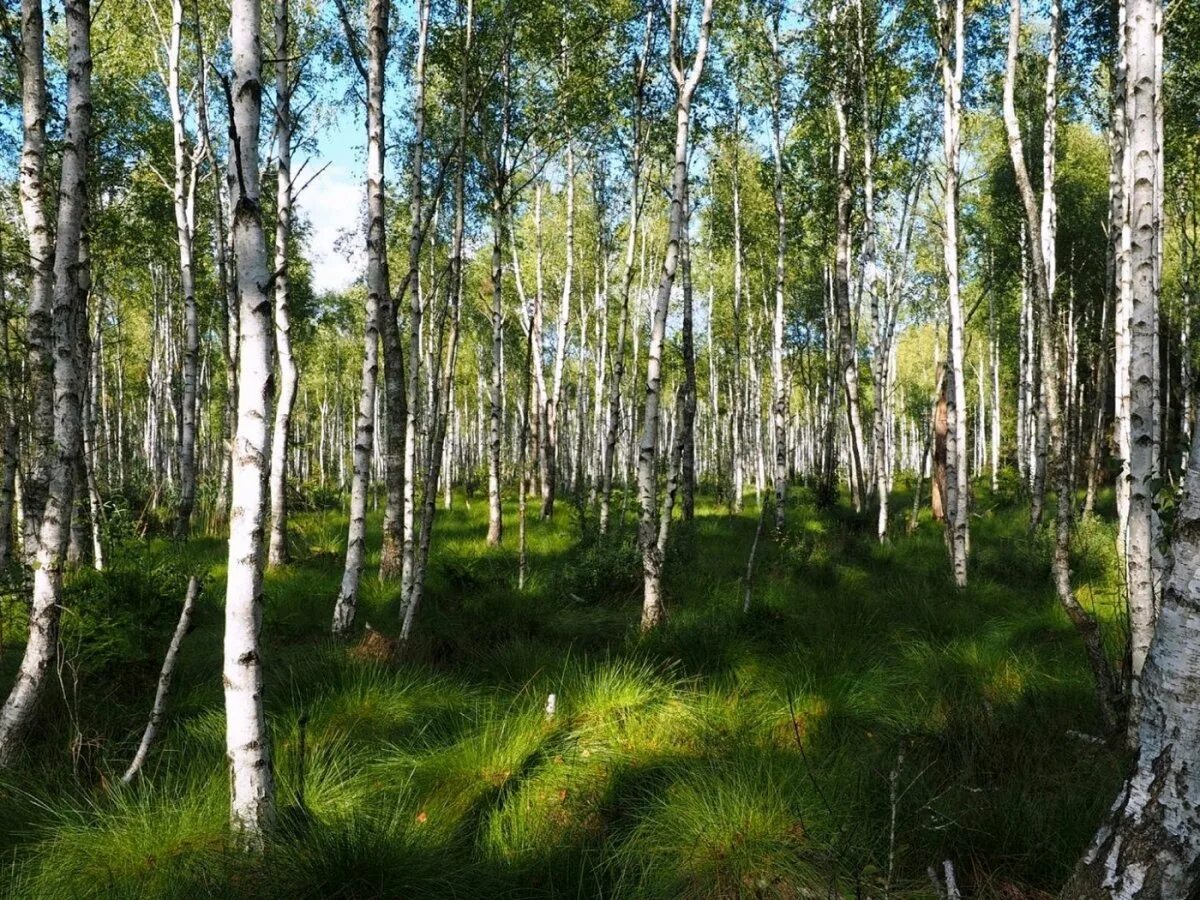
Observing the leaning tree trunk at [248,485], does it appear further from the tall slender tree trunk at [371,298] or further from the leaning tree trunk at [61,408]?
the tall slender tree trunk at [371,298]

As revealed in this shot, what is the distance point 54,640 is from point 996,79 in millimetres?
14426

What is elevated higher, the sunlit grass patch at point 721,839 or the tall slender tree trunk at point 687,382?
the tall slender tree trunk at point 687,382

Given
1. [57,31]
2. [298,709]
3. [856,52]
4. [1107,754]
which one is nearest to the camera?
[1107,754]

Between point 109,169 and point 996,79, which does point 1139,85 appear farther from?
point 109,169

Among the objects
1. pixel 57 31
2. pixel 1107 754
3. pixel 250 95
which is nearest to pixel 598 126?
pixel 57 31

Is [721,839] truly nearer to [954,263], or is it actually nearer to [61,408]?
[61,408]

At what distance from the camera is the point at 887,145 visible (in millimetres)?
14656

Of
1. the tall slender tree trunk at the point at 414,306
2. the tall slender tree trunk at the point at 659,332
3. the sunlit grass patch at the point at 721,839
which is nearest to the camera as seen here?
the sunlit grass patch at the point at 721,839

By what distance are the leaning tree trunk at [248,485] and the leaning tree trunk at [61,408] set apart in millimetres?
1708

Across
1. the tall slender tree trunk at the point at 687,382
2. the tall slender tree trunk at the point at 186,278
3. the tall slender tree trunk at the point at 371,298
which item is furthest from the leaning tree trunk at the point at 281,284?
the tall slender tree trunk at the point at 687,382

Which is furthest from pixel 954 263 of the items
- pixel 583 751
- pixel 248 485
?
pixel 248 485

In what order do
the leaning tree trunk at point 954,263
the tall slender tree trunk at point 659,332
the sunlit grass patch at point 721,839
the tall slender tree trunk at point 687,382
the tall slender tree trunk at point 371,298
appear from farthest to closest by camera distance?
the tall slender tree trunk at point 687,382 < the leaning tree trunk at point 954,263 < the tall slender tree trunk at point 659,332 < the tall slender tree trunk at point 371,298 < the sunlit grass patch at point 721,839

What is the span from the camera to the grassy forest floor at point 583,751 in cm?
267

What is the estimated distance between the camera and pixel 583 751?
3.75m
